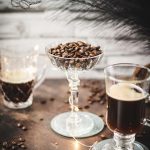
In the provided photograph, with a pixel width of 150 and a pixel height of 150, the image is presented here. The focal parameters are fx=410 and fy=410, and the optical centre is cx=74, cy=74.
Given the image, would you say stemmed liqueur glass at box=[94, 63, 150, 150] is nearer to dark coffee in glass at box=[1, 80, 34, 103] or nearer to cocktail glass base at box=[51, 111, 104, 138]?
cocktail glass base at box=[51, 111, 104, 138]

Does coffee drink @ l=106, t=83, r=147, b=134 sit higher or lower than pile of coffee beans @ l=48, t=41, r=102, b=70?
lower

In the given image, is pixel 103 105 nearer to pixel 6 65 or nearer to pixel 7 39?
pixel 6 65

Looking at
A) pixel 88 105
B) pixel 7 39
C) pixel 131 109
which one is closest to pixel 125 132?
pixel 131 109

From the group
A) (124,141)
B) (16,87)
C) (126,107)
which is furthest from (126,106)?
(16,87)

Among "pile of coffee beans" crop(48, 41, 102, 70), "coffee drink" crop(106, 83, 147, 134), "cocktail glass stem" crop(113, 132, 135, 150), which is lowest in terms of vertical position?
"cocktail glass stem" crop(113, 132, 135, 150)

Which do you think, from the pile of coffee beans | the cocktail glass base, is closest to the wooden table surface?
the cocktail glass base

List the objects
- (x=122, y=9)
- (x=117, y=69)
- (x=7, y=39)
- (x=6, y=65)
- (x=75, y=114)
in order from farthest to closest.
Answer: (x=7, y=39)
(x=6, y=65)
(x=75, y=114)
(x=117, y=69)
(x=122, y=9)

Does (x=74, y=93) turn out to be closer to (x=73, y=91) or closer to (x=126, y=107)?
(x=73, y=91)
